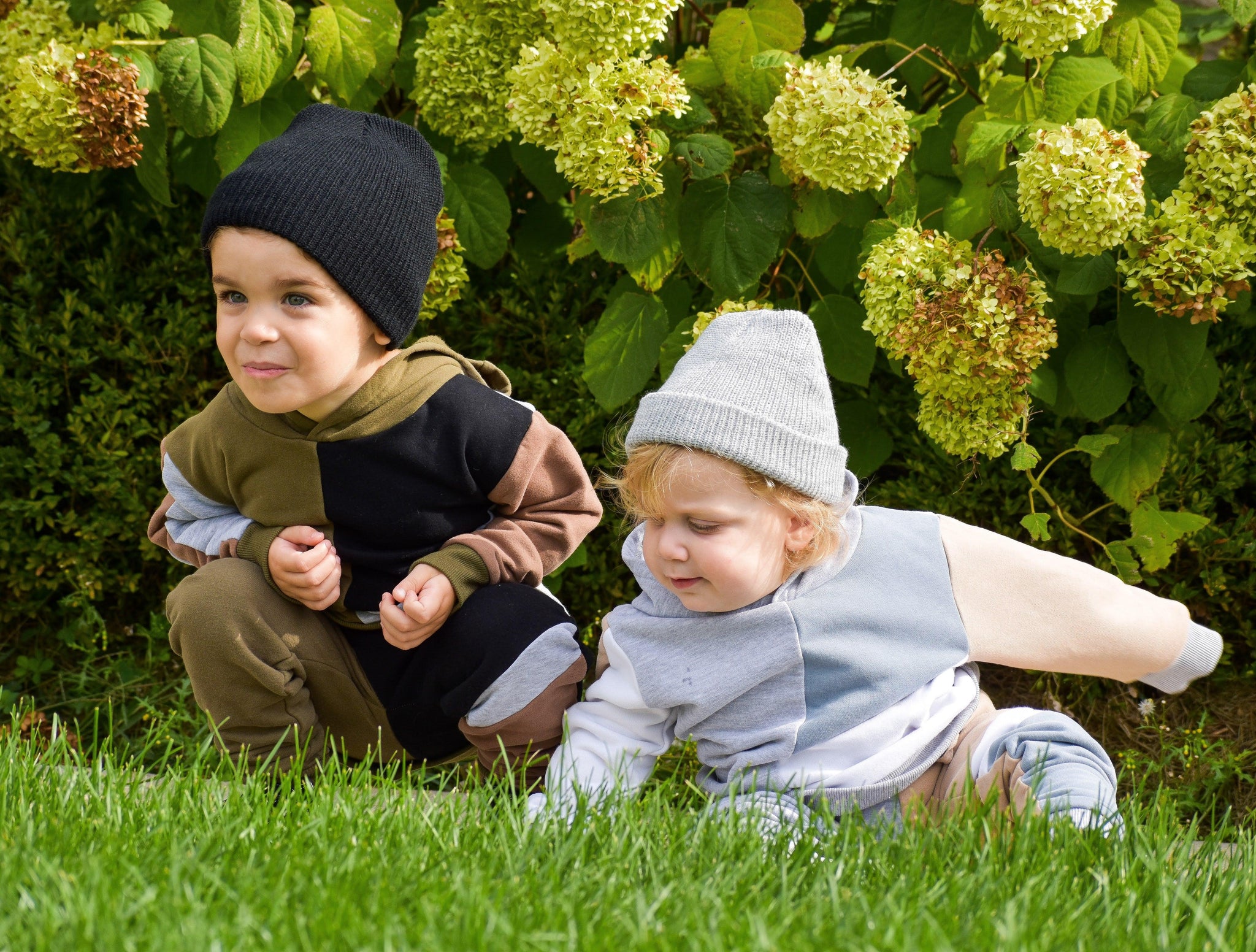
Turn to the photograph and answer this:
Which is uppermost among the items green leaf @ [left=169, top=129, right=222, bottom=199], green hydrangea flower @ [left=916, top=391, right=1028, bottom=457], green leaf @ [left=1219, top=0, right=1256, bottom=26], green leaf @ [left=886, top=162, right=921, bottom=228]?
green leaf @ [left=1219, top=0, right=1256, bottom=26]

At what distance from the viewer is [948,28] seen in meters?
2.96

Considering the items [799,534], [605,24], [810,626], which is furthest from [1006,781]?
[605,24]

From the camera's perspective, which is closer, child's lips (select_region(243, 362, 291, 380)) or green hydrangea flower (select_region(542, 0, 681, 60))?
child's lips (select_region(243, 362, 291, 380))

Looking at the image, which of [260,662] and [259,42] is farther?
[259,42]

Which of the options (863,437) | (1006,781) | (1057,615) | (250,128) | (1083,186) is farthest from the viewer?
(863,437)

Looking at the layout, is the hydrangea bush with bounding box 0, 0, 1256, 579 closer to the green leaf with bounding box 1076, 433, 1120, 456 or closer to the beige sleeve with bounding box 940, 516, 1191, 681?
the green leaf with bounding box 1076, 433, 1120, 456

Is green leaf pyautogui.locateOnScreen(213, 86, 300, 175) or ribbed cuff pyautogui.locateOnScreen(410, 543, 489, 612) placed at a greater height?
green leaf pyautogui.locateOnScreen(213, 86, 300, 175)

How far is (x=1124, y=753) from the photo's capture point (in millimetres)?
3016

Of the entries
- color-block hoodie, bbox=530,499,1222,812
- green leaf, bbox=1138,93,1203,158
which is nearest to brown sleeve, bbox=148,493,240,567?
color-block hoodie, bbox=530,499,1222,812

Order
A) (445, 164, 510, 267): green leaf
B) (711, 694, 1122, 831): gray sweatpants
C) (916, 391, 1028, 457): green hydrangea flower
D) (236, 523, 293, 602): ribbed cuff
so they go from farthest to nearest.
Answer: (445, 164, 510, 267): green leaf, (916, 391, 1028, 457): green hydrangea flower, (236, 523, 293, 602): ribbed cuff, (711, 694, 1122, 831): gray sweatpants

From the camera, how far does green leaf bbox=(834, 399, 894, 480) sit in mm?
3078

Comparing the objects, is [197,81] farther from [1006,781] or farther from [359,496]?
[1006,781]

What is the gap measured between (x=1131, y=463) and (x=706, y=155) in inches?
48.3

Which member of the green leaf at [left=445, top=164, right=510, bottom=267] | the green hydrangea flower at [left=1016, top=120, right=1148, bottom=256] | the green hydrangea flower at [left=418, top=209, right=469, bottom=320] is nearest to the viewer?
the green hydrangea flower at [left=1016, top=120, right=1148, bottom=256]
